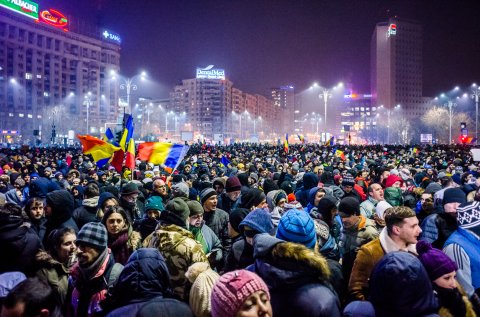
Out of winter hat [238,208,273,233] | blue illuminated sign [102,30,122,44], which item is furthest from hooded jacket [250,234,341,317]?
blue illuminated sign [102,30,122,44]

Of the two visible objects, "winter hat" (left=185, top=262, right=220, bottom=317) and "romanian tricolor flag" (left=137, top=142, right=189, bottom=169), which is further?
"romanian tricolor flag" (left=137, top=142, right=189, bottom=169)

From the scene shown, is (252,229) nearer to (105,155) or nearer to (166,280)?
(166,280)

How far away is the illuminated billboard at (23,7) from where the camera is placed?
3962 inches

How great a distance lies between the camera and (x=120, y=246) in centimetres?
484

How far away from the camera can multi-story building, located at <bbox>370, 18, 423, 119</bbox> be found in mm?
161875

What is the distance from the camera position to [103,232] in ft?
12.9

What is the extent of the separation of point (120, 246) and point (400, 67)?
17205 centimetres

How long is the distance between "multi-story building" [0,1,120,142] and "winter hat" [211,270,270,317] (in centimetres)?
9417

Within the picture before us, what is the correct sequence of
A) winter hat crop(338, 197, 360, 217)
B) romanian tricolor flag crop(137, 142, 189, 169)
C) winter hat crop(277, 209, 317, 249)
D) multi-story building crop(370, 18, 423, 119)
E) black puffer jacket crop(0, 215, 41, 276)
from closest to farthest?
winter hat crop(277, 209, 317, 249) → black puffer jacket crop(0, 215, 41, 276) → winter hat crop(338, 197, 360, 217) → romanian tricolor flag crop(137, 142, 189, 169) → multi-story building crop(370, 18, 423, 119)

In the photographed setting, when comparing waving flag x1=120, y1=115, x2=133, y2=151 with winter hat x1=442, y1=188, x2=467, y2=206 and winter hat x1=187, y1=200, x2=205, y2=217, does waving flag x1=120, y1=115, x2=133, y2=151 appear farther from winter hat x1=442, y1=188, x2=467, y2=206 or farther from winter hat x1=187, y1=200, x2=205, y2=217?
winter hat x1=442, y1=188, x2=467, y2=206

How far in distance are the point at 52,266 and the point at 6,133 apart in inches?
3764

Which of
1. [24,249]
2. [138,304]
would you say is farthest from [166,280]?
[24,249]

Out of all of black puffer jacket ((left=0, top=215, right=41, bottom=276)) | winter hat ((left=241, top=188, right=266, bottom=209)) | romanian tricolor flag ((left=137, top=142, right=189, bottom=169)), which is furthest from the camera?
romanian tricolor flag ((left=137, top=142, right=189, bottom=169))

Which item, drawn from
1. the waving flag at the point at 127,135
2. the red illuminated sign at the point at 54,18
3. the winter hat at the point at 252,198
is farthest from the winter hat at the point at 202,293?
the red illuminated sign at the point at 54,18
